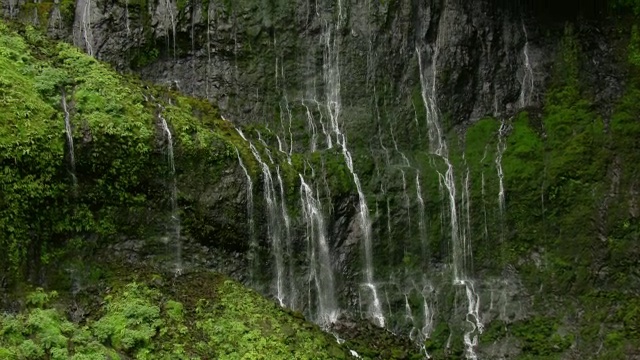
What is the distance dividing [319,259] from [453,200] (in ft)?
12.1

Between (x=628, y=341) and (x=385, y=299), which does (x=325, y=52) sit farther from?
(x=628, y=341)

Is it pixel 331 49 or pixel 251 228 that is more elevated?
pixel 331 49

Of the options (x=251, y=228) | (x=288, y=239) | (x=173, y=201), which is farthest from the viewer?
(x=288, y=239)

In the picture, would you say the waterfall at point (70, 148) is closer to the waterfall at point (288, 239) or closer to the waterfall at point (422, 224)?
the waterfall at point (288, 239)

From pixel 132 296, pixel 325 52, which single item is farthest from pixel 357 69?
pixel 132 296

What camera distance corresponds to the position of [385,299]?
15.0 meters

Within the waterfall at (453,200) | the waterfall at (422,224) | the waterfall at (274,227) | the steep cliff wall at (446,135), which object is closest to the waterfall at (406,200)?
the steep cliff wall at (446,135)

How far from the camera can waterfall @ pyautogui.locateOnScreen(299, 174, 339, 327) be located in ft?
47.5

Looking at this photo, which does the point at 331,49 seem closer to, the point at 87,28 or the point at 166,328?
the point at 87,28

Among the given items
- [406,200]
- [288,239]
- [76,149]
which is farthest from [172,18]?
[406,200]

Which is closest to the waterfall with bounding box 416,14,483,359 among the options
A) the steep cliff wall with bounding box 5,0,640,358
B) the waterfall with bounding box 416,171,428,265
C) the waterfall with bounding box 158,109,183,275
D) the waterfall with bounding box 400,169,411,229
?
the steep cliff wall with bounding box 5,0,640,358

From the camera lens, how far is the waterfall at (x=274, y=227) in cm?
1412

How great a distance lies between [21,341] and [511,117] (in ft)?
42.4

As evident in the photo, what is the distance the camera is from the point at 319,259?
14.7 metres
